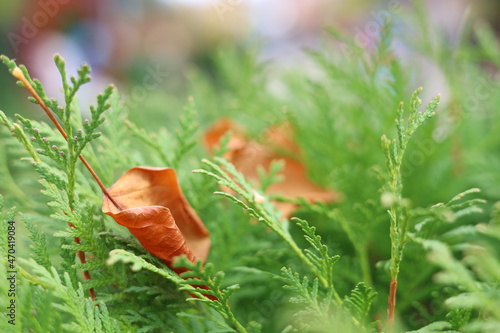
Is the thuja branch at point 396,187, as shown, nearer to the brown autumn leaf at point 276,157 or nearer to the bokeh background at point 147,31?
the brown autumn leaf at point 276,157

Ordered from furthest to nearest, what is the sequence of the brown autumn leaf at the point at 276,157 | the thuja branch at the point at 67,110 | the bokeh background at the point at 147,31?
1. the bokeh background at the point at 147,31
2. the brown autumn leaf at the point at 276,157
3. the thuja branch at the point at 67,110

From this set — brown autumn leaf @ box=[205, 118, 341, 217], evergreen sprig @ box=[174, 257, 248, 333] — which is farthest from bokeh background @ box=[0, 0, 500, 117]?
evergreen sprig @ box=[174, 257, 248, 333]

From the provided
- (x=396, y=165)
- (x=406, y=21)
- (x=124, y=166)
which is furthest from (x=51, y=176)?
(x=406, y=21)

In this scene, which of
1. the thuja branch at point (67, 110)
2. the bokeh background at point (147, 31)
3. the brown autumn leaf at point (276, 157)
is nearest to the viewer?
the thuja branch at point (67, 110)

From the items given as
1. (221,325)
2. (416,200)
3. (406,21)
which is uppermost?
(406,21)

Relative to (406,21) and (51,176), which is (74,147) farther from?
(406,21)

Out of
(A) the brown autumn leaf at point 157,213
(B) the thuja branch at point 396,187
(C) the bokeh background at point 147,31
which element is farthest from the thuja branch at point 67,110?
(C) the bokeh background at point 147,31
